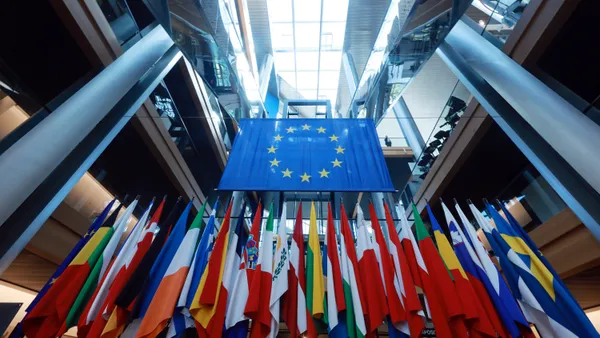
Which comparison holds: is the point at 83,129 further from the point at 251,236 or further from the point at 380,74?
the point at 380,74

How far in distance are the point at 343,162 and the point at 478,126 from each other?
3.66 metres

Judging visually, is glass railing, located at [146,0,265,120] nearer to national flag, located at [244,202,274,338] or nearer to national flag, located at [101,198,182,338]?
national flag, located at [101,198,182,338]

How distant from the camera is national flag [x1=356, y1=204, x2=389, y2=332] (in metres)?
3.45

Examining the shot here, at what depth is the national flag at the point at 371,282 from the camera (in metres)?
3.45

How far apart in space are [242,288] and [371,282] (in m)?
1.69

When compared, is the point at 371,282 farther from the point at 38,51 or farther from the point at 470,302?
the point at 38,51

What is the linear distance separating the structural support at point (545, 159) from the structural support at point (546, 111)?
0.99 feet

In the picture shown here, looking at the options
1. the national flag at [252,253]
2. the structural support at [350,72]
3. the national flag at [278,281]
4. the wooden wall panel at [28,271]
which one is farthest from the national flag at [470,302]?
the structural support at [350,72]

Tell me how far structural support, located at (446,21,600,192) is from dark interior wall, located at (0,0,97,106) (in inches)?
303

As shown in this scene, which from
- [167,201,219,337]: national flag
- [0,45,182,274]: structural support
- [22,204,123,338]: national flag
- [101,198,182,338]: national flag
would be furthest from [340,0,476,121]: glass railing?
[22,204,123,338]: national flag

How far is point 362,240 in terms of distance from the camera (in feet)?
14.2

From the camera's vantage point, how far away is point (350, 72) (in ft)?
60.9

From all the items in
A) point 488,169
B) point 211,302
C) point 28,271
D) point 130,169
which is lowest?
point 211,302

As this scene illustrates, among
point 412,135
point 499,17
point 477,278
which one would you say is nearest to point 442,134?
point 499,17
